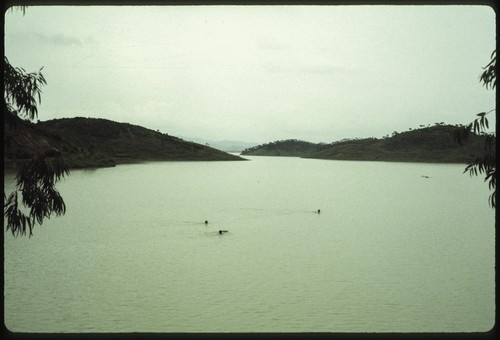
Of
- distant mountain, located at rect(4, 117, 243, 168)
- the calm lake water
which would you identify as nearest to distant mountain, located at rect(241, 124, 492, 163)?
distant mountain, located at rect(4, 117, 243, 168)

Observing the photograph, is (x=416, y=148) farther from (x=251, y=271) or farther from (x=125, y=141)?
(x=251, y=271)

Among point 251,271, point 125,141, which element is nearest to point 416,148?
point 125,141

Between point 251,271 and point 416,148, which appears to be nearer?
point 251,271

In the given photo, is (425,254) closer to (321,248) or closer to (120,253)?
(321,248)

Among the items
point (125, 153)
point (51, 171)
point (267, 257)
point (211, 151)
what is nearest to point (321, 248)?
point (267, 257)

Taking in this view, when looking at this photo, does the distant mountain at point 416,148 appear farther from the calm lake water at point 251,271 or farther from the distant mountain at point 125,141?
the calm lake water at point 251,271

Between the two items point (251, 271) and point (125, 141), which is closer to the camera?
point (251, 271)

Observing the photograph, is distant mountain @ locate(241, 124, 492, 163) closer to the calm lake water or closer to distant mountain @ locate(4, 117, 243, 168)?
distant mountain @ locate(4, 117, 243, 168)

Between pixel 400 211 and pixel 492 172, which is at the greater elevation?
pixel 492 172

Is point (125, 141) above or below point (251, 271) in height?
above
